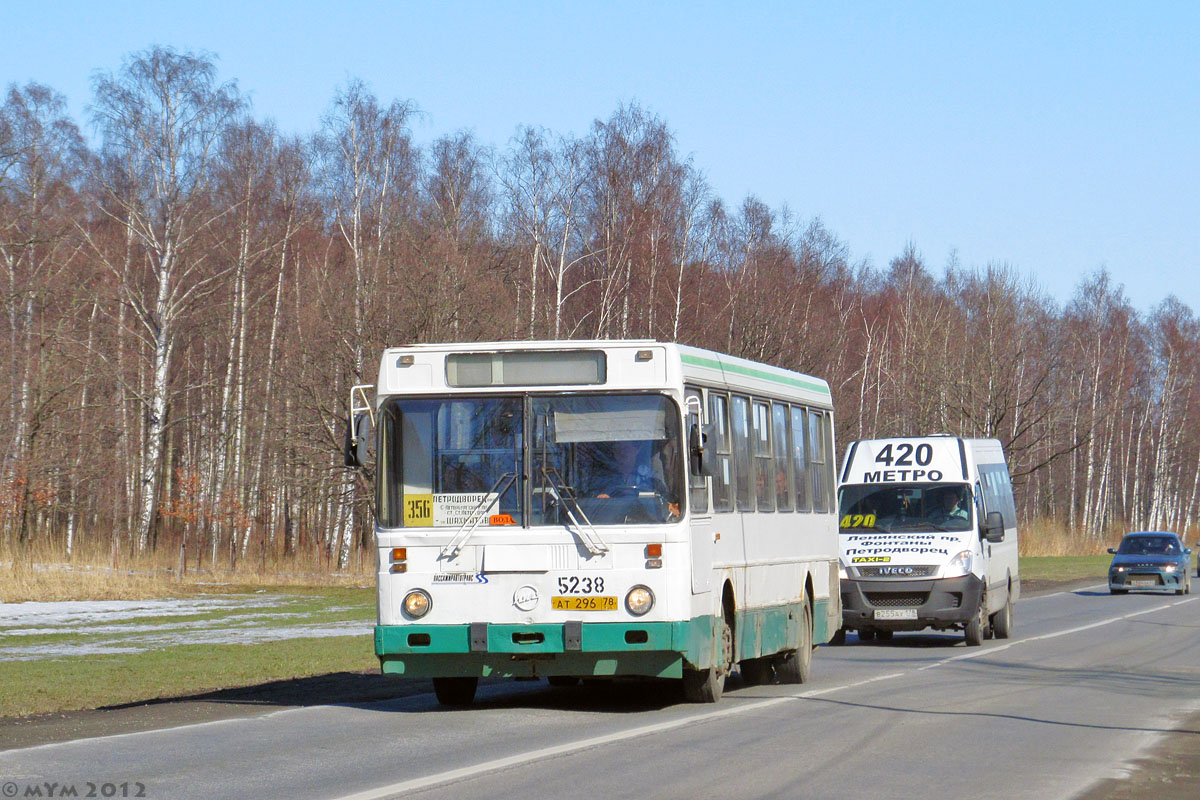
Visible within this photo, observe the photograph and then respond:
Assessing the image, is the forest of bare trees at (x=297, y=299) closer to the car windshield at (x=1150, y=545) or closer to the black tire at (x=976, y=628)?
the car windshield at (x=1150, y=545)

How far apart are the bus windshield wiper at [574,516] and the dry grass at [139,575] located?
20.5 m

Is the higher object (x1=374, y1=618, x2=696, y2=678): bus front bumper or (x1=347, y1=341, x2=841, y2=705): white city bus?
(x1=347, y1=341, x2=841, y2=705): white city bus

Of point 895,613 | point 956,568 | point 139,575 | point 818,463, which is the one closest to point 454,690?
point 818,463

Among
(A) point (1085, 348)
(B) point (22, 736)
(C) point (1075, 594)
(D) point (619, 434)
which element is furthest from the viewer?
(A) point (1085, 348)

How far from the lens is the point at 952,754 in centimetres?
1077

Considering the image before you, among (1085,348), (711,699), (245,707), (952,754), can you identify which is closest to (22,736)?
(245,707)

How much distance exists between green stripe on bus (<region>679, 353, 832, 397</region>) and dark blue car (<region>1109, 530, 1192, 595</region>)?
23941 mm

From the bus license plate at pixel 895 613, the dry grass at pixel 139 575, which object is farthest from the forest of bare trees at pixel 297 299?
the bus license plate at pixel 895 613

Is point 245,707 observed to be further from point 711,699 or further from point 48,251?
point 48,251

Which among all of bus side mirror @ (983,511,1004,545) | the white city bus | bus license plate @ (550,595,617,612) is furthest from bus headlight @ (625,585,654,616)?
bus side mirror @ (983,511,1004,545)

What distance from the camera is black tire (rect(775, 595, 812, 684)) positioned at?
16344mm

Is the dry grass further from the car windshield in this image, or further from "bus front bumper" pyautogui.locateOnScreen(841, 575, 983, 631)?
→ the car windshield

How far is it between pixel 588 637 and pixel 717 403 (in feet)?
8.88

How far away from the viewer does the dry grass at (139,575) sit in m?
31.8
